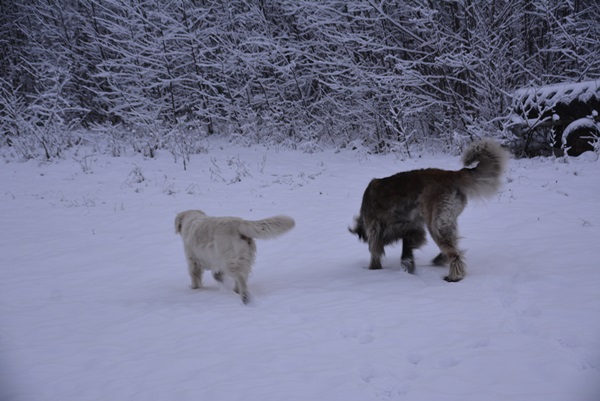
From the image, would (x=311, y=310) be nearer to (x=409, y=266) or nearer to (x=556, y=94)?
(x=409, y=266)

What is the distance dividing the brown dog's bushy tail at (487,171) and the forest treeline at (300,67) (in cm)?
620

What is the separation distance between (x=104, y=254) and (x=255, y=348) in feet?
15.1

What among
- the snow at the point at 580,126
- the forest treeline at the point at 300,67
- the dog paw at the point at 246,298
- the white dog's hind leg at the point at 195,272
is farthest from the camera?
the forest treeline at the point at 300,67

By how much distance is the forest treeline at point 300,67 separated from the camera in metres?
11.9

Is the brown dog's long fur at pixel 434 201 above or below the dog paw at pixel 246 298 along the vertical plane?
Answer: above

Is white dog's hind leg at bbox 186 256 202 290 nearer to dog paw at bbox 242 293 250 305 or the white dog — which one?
the white dog

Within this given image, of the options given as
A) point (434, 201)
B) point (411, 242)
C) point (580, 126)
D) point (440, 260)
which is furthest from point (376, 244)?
point (580, 126)

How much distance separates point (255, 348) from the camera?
11.9ft

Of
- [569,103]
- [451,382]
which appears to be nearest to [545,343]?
[451,382]

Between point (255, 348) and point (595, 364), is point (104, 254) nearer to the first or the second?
point (255, 348)

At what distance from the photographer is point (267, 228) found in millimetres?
4816

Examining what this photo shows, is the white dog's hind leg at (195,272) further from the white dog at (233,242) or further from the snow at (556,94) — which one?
the snow at (556,94)

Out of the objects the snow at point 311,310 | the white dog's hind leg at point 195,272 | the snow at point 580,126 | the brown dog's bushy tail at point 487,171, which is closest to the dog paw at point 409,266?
the snow at point 311,310

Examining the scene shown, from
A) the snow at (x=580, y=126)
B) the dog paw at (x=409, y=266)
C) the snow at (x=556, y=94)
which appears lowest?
the dog paw at (x=409, y=266)
